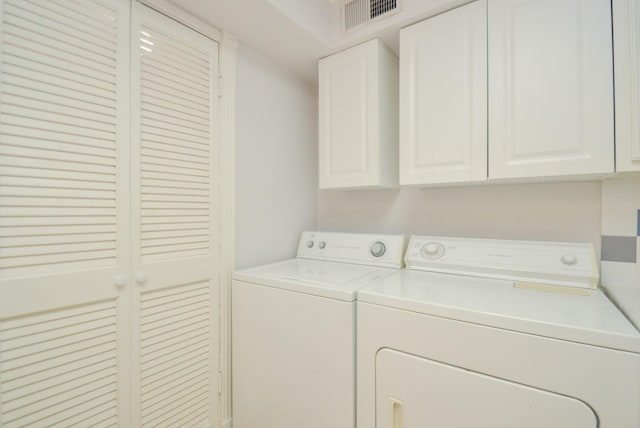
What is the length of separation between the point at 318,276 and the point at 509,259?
890mm

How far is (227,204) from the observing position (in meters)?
1.55

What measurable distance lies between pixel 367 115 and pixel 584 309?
124 centimetres

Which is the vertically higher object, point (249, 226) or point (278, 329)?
point (249, 226)

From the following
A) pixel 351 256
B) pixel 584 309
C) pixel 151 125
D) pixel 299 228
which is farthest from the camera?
pixel 299 228

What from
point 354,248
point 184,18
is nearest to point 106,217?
point 184,18

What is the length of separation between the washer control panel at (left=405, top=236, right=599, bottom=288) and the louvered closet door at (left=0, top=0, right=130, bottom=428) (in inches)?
55.9

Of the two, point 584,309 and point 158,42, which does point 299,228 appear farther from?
point 584,309

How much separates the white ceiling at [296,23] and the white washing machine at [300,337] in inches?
44.8

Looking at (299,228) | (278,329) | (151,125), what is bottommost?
(278,329)

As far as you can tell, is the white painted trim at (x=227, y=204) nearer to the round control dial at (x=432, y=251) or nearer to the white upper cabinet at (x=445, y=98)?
the white upper cabinet at (x=445, y=98)

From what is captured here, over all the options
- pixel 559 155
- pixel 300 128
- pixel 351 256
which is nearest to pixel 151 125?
pixel 300 128

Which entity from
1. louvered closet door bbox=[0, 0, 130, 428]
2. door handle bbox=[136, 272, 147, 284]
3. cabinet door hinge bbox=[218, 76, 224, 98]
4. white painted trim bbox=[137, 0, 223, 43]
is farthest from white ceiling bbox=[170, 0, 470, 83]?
door handle bbox=[136, 272, 147, 284]

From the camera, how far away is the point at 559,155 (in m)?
1.13

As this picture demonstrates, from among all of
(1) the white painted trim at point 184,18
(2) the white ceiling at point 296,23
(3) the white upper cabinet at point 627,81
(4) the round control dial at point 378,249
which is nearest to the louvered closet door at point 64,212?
(1) the white painted trim at point 184,18
